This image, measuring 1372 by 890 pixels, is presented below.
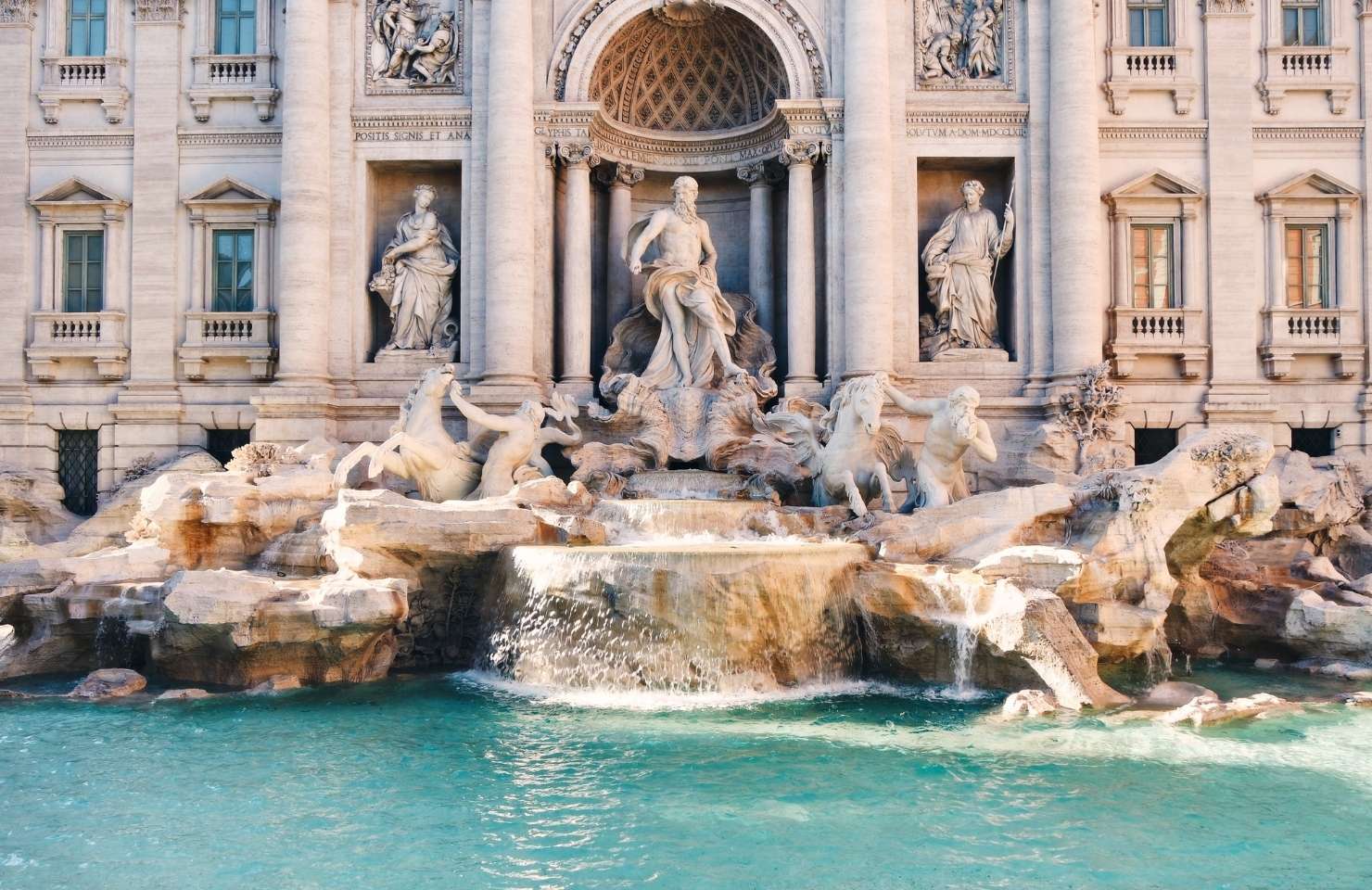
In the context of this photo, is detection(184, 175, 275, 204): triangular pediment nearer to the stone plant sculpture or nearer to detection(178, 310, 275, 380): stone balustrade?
detection(178, 310, 275, 380): stone balustrade

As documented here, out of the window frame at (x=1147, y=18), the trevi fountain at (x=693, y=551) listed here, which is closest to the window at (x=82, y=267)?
the trevi fountain at (x=693, y=551)

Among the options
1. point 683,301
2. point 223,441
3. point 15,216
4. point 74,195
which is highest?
point 74,195

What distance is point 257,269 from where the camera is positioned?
1855 centimetres

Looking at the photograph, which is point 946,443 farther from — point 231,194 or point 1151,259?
point 231,194

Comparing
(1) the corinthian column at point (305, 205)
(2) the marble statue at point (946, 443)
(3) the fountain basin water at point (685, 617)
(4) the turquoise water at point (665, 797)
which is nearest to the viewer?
(4) the turquoise water at point (665, 797)

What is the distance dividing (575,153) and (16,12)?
10.4 meters

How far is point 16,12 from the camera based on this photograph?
61.6 feet

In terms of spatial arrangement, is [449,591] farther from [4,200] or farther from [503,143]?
[4,200]

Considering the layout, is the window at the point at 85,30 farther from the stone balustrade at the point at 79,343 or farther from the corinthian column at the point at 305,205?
the stone balustrade at the point at 79,343

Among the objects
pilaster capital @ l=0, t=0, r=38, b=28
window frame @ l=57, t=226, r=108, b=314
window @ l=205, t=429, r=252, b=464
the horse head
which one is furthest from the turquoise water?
pilaster capital @ l=0, t=0, r=38, b=28

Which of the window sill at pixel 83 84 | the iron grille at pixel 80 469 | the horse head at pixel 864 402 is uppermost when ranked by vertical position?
the window sill at pixel 83 84

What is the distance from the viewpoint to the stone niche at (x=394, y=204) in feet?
60.4

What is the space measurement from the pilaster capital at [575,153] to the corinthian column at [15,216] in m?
9.35

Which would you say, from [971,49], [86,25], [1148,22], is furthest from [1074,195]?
[86,25]
